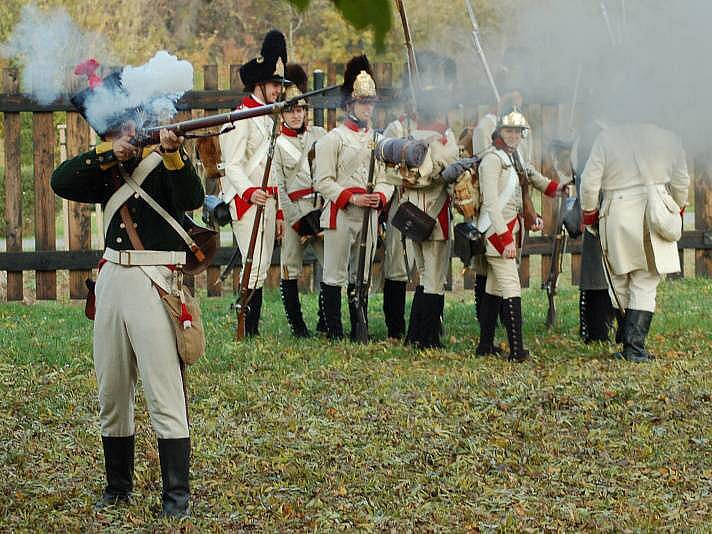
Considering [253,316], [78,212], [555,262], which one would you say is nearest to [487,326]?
[555,262]

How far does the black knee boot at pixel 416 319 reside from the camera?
10383 mm

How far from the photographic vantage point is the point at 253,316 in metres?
10.9

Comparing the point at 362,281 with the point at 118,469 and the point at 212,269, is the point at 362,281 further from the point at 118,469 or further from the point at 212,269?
the point at 118,469

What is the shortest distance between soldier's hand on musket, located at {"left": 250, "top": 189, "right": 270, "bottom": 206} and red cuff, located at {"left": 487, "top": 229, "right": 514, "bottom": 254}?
182 cm

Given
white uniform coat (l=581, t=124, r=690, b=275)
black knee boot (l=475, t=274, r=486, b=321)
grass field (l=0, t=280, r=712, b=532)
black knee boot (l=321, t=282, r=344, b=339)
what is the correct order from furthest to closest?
black knee boot (l=475, t=274, r=486, b=321), black knee boot (l=321, t=282, r=344, b=339), white uniform coat (l=581, t=124, r=690, b=275), grass field (l=0, t=280, r=712, b=532)

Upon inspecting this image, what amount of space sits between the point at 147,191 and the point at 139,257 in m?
0.31

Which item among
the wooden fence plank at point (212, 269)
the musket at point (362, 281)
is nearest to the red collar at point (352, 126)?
the musket at point (362, 281)

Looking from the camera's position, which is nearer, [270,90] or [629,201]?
[629,201]

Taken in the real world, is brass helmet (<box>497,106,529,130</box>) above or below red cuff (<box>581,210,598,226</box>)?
above

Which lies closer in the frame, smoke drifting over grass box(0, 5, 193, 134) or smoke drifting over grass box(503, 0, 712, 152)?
smoke drifting over grass box(503, 0, 712, 152)

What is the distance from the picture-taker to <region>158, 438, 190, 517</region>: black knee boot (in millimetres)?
5926

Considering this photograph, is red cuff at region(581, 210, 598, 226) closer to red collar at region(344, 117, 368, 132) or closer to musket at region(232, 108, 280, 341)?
red collar at region(344, 117, 368, 132)

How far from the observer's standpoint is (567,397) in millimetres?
8367

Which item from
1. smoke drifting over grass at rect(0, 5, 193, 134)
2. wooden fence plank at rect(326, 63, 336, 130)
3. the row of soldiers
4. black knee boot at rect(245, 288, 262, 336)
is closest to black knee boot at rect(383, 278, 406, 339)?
the row of soldiers
